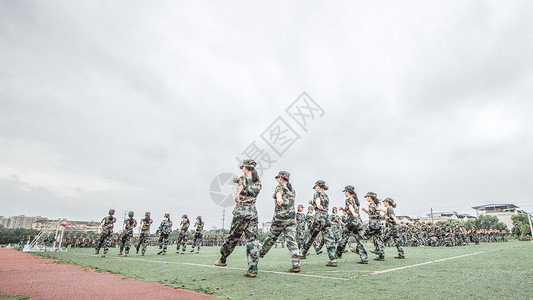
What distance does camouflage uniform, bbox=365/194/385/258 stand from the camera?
8872mm

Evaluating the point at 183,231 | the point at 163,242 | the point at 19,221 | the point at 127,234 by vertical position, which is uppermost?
the point at 19,221

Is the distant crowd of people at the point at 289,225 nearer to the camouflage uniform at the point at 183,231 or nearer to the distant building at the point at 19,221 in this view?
the camouflage uniform at the point at 183,231

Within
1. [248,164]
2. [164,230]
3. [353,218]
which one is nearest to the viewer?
[248,164]

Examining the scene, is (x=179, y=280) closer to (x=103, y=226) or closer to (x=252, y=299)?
(x=252, y=299)

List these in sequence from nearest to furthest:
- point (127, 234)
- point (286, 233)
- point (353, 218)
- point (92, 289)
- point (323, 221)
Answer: point (92, 289) → point (286, 233) → point (323, 221) → point (353, 218) → point (127, 234)

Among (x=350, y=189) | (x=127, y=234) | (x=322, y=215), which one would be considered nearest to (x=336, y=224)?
(x=350, y=189)

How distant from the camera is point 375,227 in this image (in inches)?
358

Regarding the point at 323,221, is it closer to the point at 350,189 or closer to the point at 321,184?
the point at 321,184

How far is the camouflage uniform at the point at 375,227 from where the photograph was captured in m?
8.87

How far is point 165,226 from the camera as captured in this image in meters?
15.0

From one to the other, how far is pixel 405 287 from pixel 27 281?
6.63 metres

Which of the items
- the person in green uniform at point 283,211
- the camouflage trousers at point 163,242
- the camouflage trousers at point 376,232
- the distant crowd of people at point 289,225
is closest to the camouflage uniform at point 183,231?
the distant crowd of people at point 289,225

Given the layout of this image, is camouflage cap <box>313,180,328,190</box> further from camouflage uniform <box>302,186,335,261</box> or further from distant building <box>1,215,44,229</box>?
distant building <box>1,215,44,229</box>

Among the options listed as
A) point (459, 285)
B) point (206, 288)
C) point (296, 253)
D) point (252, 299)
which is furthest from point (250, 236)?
point (459, 285)
